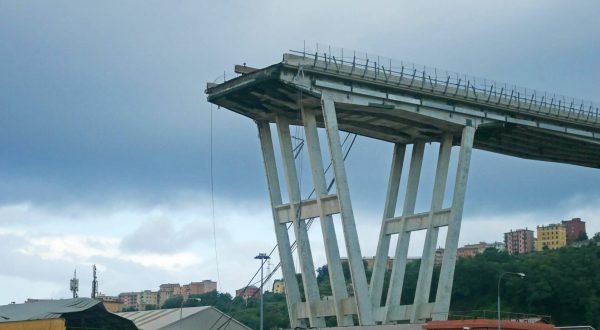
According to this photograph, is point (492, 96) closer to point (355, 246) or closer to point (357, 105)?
point (357, 105)

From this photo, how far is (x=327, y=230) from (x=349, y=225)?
255 cm

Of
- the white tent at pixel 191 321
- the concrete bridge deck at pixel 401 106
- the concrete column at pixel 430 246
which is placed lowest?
the white tent at pixel 191 321

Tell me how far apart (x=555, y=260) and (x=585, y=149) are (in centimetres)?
5996

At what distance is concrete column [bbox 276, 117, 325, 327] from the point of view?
67.9m

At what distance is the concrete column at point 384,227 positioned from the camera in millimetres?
75938

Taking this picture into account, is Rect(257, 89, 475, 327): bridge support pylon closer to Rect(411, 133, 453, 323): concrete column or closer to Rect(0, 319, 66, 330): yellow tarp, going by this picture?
Rect(411, 133, 453, 323): concrete column

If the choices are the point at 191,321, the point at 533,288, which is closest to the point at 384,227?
the point at 191,321

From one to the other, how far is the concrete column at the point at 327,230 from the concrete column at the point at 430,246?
7531 mm

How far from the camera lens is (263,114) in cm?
7125

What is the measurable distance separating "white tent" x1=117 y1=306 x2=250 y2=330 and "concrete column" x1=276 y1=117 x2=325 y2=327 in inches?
761

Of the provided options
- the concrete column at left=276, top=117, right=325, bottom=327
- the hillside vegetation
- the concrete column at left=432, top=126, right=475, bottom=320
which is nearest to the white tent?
the concrete column at left=276, top=117, right=325, bottom=327

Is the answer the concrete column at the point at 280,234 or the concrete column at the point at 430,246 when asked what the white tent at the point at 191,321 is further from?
the concrete column at the point at 430,246

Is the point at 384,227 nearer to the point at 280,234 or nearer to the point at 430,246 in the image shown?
the point at 430,246

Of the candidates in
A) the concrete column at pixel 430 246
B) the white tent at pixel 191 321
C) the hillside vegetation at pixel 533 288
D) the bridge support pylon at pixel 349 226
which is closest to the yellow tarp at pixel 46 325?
Answer: the white tent at pixel 191 321
